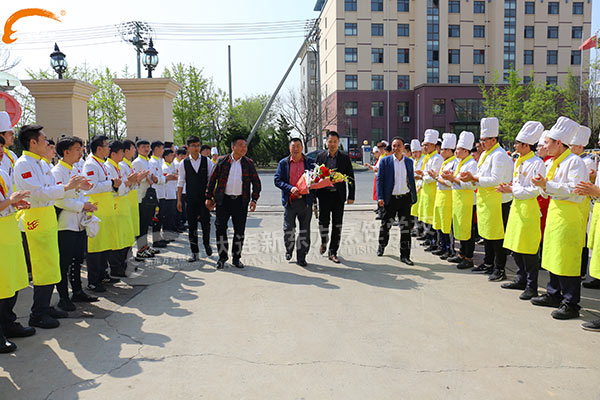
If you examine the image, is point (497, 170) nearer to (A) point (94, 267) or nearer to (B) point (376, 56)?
(A) point (94, 267)

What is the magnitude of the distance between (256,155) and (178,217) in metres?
26.6

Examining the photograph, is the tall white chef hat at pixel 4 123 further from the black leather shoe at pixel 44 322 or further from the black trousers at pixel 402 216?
the black trousers at pixel 402 216

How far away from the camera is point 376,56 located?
5438cm

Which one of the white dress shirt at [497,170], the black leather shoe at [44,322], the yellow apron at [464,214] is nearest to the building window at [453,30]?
the yellow apron at [464,214]

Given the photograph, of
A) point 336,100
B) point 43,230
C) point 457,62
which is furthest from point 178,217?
point 457,62

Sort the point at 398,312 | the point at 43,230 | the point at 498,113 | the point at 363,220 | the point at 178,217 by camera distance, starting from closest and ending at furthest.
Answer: the point at 43,230 < the point at 398,312 < the point at 178,217 < the point at 363,220 < the point at 498,113

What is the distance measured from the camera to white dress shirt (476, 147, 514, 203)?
6730 millimetres

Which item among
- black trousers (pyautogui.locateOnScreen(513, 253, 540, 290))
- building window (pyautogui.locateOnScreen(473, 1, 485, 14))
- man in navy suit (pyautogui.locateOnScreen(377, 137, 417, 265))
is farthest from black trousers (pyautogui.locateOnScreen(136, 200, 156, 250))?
building window (pyautogui.locateOnScreen(473, 1, 485, 14))

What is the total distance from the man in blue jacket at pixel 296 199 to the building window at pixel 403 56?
50296 mm

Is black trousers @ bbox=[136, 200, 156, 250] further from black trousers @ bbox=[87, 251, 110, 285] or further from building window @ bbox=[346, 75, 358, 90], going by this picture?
building window @ bbox=[346, 75, 358, 90]

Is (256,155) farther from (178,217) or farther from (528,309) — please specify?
(528,309)

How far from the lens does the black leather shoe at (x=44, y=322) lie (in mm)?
5081

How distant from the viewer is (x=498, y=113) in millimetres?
44531

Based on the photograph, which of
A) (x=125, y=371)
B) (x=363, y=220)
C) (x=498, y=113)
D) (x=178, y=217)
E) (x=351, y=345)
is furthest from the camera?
(x=498, y=113)
